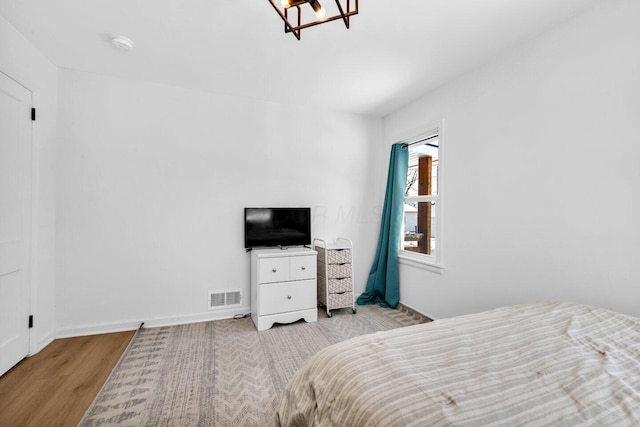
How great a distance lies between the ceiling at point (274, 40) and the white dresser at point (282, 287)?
1.75 m

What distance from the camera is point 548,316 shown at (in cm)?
143

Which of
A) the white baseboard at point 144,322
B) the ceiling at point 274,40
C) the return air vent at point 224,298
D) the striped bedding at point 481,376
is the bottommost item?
the white baseboard at point 144,322

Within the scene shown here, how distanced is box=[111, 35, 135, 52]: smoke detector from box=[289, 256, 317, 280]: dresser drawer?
2.22 meters

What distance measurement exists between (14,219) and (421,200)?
3585 millimetres

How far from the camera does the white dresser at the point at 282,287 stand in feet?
9.16

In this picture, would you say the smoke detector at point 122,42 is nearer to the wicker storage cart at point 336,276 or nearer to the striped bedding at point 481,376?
the wicker storage cart at point 336,276

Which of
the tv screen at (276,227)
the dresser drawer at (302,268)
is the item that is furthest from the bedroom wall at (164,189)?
the dresser drawer at (302,268)

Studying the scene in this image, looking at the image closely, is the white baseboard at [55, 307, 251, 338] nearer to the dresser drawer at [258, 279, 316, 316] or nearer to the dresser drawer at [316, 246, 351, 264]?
the dresser drawer at [258, 279, 316, 316]

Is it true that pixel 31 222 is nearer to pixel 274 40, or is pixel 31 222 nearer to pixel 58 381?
pixel 58 381

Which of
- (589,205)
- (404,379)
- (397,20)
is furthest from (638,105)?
(404,379)

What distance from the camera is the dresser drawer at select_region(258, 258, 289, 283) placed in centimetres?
279

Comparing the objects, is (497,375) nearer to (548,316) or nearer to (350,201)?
(548,316)

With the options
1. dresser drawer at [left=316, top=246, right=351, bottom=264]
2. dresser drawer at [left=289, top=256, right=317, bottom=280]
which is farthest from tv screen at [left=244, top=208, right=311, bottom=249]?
dresser drawer at [left=289, top=256, right=317, bottom=280]

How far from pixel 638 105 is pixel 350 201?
2.55m
